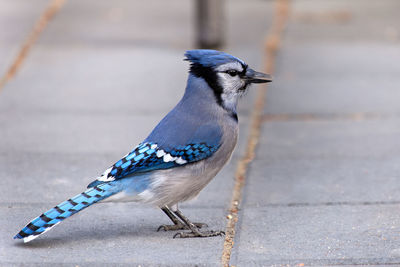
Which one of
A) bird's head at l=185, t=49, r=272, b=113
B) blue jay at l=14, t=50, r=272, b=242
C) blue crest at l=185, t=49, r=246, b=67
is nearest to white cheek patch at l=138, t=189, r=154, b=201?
blue jay at l=14, t=50, r=272, b=242

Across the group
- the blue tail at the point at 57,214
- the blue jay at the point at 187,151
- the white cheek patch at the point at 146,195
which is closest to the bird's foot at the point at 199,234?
the blue jay at the point at 187,151

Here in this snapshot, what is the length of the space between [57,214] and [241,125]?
3.00 meters

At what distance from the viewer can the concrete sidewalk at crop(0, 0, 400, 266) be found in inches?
187

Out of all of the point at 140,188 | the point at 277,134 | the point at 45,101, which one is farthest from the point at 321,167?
the point at 45,101

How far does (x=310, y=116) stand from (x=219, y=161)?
2782 millimetres

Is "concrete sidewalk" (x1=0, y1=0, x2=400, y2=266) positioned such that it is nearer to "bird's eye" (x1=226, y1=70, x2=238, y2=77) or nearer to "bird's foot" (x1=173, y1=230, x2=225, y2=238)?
"bird's foot" (x1=173, y1=230, x2=225, y2=238)

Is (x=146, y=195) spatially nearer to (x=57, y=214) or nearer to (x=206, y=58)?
(x=57, y=214)

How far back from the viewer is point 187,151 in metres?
4.78

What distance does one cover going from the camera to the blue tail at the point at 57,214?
14.7ft

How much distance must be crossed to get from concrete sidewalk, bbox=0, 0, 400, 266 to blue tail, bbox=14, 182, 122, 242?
129mm

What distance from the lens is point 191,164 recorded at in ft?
15.7

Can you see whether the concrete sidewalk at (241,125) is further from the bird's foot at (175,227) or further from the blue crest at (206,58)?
the blue crest at (206,58)

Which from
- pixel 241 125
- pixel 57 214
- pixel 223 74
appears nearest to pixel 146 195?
pixel 57 214

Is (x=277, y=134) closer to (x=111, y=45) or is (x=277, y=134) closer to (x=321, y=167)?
(x=321, y=167)
